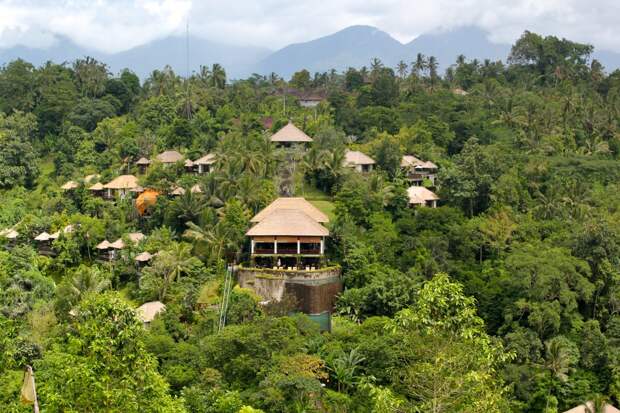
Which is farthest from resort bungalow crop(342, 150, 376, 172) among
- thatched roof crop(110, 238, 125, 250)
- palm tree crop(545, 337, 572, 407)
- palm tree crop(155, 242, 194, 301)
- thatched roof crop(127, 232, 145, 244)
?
palm tree crop(545, 337, 572, 407)

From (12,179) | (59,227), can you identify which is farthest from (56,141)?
(59,227)

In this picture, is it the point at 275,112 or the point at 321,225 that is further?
the point at 275,112

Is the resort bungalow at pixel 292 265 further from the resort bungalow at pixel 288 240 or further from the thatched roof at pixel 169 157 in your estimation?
the thatched roof at pixel 169 157

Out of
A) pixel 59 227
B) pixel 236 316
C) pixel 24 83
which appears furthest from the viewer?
pixel 24 83

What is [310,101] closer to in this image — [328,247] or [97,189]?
[97,189]

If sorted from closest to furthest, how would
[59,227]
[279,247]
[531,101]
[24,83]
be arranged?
[279,247]
[59,227]
[531,101]
[24,83]

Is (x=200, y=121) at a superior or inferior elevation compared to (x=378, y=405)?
superior

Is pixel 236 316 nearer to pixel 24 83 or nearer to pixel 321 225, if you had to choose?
pixel 321 225
